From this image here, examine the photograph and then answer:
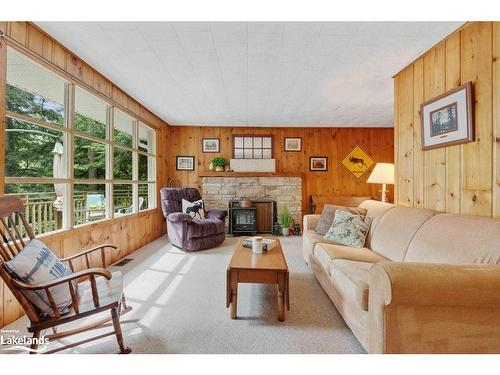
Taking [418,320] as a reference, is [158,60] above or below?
above

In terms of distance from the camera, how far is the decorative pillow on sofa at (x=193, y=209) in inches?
167

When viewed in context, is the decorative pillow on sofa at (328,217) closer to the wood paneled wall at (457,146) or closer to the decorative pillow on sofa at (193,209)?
the wood paneled wall at (457,146)

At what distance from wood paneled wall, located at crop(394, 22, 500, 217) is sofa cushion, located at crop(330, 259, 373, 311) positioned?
99 cm

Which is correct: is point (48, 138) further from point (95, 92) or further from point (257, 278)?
point (257, 278)

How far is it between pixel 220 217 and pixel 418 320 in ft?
11.1

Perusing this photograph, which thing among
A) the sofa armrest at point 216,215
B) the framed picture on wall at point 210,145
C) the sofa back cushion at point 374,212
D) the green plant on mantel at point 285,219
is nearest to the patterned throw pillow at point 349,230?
the sofa back cushion at point 374,212

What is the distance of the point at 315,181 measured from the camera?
18.3 ft

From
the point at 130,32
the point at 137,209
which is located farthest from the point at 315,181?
the point at 130,32

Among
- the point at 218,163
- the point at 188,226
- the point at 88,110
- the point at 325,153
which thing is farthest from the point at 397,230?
the point at 88,110

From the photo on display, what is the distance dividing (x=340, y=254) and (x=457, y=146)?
133 cm

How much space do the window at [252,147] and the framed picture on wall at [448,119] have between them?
11.0 feet
